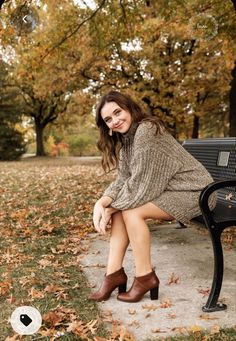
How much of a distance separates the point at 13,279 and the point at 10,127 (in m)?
25.9

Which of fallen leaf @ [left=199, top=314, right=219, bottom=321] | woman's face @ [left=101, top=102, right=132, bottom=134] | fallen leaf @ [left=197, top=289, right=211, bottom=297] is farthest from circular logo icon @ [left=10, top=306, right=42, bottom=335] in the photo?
woman's face @ [left=101, top=102, right=132, bottom=134]

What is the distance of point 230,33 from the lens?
7.78 m

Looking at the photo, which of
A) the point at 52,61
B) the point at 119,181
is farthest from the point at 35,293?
the point at 52,61

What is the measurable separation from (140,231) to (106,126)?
3.15 ft

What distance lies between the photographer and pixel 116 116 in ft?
10.9

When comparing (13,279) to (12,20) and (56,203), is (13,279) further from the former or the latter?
(12,20)

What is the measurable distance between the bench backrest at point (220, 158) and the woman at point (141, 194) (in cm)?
73

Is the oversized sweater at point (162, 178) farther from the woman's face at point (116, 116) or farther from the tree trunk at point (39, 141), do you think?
the tree trunk at point (39, 141)

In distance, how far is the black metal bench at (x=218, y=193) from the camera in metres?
2.91

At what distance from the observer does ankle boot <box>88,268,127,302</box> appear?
10.3 feet

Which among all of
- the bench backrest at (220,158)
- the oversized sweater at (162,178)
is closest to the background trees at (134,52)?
the bench backrest at (220,158)

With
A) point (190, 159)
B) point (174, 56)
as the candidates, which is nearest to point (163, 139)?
point (190, 159)

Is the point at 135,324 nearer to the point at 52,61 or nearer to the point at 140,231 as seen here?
the point at 140,231

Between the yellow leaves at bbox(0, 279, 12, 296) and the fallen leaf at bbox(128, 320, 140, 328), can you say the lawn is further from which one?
the fallen leaf at bbox(128, 320, 140, 328)
